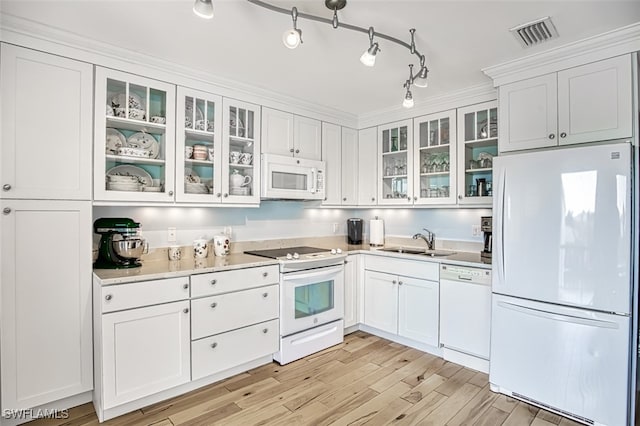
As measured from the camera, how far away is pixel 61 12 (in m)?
1.90

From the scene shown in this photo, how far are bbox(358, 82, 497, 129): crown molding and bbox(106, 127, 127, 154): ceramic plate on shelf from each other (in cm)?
252

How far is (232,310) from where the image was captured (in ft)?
8.47

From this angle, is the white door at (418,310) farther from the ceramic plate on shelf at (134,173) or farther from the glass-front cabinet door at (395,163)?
the ceramic plate on shelf at (134,173)

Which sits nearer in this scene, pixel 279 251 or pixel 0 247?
pixel 0 247

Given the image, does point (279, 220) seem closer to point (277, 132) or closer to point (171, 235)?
point (277, 132)

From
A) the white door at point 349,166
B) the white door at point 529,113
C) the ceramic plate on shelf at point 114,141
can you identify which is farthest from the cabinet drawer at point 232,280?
the white door at point 529,113

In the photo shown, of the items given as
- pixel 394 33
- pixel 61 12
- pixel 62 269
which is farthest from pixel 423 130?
pixel 62 269

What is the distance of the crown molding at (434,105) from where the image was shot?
2986 millimetres

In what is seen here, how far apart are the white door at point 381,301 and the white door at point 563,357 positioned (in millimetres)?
988

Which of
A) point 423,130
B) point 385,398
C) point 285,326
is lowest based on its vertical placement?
point 385,398

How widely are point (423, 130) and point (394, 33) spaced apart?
1528mm

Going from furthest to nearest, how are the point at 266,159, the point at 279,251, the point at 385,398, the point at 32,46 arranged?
the point at 279,251 < the point at 266,159 < the point at 385,398 < the point at 32,46

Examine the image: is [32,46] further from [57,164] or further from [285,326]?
[285,326]

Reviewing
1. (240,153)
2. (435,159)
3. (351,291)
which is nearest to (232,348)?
(351,291)
